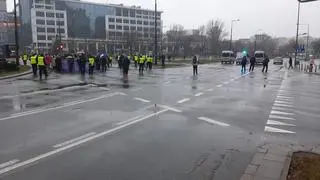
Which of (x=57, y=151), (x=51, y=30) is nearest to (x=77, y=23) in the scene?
(x=51, y=30)

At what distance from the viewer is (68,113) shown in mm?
12406

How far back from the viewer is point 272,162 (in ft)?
23.7

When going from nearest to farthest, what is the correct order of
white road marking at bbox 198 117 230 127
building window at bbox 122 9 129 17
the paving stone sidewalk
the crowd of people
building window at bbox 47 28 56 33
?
1. the paving stone sidewalk
2. white road marking at bbox 198 117 230 127
3. the crowd of people
4. building window at bbox 47 28 56 33
5. building window at bbox 122 9 129 17

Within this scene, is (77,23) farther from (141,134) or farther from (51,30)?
(141,134)

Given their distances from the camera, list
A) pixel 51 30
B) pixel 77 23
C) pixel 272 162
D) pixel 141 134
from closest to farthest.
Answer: pixel 272 162 → pixel 141 134 → pixel 51 30 → pixel 77 23

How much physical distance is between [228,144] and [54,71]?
29255 mm

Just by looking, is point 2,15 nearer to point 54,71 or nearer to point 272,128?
point 54,71

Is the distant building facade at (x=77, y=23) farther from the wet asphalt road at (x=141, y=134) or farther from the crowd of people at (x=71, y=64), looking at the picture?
the wet asphalt road at (x=141, y=134)

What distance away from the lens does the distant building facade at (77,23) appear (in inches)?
5827

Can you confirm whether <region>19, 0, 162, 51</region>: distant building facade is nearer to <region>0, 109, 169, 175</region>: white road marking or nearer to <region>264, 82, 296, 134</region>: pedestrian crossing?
<region>264, 82, 296, 134</region>: pedestrian crossing

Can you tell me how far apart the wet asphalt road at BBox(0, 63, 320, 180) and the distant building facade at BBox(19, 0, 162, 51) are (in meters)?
124

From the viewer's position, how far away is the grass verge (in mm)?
6164

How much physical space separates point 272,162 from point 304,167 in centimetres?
66

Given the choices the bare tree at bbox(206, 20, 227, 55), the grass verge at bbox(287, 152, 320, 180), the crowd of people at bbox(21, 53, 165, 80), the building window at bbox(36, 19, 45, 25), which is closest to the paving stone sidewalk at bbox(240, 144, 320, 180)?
the grass verge at bbox(287, 152, 320, 180)
